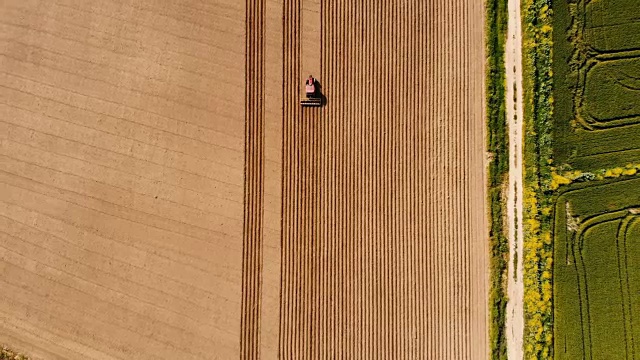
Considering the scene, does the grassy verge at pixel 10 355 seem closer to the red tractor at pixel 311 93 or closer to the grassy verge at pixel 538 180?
the red tractor at pixel 311 93

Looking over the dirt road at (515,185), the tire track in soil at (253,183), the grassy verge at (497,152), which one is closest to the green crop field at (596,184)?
the dirt road at (515,185)

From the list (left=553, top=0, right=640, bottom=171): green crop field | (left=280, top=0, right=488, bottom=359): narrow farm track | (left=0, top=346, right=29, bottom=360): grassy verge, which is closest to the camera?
(left=553, top=0, right=640, bottom=171): green crop field

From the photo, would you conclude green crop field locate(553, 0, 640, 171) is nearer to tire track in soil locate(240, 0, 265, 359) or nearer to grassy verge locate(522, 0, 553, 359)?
grassy verge locate(522, 0, 553, 359)

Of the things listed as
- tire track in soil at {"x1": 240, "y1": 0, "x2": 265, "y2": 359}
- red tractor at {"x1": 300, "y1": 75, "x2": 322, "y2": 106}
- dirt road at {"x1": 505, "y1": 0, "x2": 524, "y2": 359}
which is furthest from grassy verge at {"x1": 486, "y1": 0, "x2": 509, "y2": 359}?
tire track in soil at {"x1": 240, "y1": 0, "x2": 265, "y2": 359}

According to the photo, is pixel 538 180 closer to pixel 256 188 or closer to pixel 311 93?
pixel 311 93

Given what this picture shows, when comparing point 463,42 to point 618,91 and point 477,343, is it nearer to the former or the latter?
point 618,91
